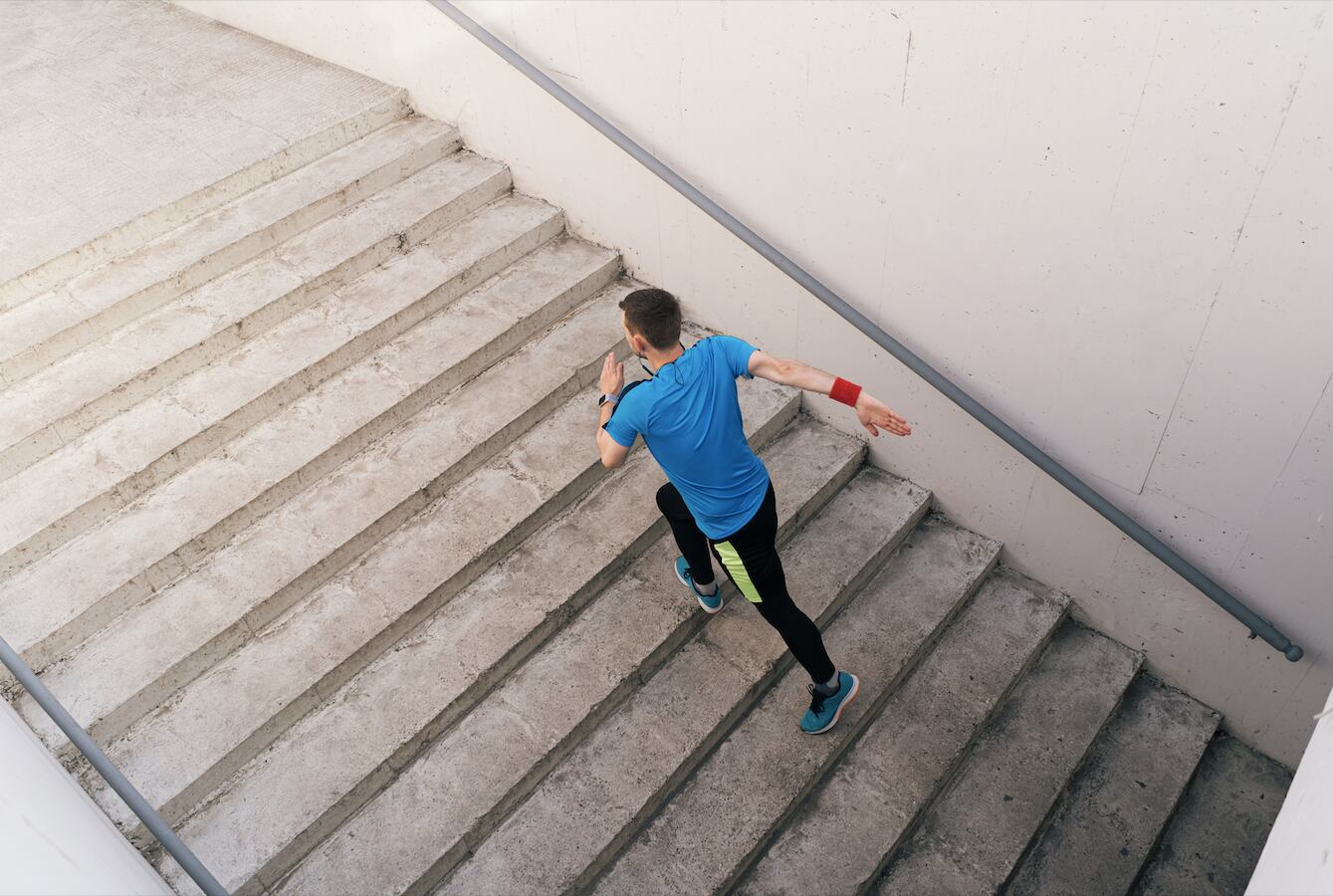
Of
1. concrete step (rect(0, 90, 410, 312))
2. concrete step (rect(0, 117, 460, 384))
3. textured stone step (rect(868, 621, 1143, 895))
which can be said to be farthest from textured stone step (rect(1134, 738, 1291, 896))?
concrete step (rect(0, 90, 410, 312))

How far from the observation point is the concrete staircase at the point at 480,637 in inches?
144

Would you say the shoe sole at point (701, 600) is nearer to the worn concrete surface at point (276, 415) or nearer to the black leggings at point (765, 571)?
the black leggings at point (765, 571)

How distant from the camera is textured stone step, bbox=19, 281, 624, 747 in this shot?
148 inches

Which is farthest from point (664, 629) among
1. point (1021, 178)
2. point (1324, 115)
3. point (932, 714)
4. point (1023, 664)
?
point (1324, 115)

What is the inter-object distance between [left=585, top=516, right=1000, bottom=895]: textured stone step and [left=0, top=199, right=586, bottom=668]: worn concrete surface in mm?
1996

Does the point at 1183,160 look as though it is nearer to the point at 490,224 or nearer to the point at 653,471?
the point at 653,471

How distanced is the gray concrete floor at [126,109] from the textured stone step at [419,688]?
104 inches

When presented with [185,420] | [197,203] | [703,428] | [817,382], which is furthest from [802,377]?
[197,203]

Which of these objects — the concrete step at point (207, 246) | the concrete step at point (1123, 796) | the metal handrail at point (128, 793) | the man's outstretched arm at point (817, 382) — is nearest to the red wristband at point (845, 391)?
the man's outstretched arm at point (817, 382)

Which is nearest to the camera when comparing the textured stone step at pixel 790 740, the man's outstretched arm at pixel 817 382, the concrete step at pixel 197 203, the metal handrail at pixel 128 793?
the metal handrail at pixel 128 793

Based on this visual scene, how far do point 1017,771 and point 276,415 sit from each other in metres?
3.61

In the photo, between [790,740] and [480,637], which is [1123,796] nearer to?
[790,740]

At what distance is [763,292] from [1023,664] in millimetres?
2036

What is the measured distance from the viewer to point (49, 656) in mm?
3793
